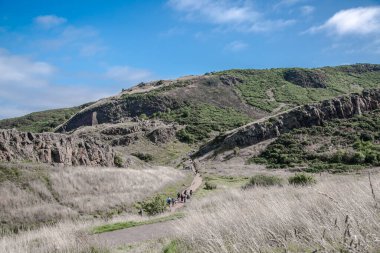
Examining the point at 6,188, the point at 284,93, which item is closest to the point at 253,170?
the point at 6,188

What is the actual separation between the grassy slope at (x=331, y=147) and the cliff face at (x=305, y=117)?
2025mm

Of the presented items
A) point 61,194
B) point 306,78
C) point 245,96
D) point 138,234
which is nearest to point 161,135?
point 245,96

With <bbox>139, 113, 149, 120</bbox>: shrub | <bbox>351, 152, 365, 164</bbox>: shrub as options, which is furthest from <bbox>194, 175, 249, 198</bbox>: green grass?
<bbox>139, 113, 149, 120</bbox>: shrub

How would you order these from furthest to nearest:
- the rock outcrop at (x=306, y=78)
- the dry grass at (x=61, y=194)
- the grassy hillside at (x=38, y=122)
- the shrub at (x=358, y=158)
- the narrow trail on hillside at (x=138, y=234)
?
the rock outcrop at (x=306, y=78), the grassy hillside at (x=38, y=122), the shrub at (x=358, y=158), the dry grass at (x=61, y=194), the narrow trail on hillside at (x=138, y=234)

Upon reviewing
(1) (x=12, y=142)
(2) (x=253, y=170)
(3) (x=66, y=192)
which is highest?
(1) (x=12, y=142)

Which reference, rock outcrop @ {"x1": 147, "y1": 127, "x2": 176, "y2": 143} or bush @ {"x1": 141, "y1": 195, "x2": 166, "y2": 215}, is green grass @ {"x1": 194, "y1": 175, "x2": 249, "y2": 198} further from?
rock outcrop @ {"x1": 147, "y1": 127, "x2": 176, "y2": 143}

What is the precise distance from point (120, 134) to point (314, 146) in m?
43.7

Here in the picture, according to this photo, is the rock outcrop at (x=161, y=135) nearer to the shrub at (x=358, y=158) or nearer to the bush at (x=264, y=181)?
the shrub at (x=358, y=158)

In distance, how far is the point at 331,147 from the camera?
49094 millimetres

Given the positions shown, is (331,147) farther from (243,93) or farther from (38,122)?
(38,122)

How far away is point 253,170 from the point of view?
4709 cm

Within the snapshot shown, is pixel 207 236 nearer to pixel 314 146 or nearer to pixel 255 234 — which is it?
pixel 255 234

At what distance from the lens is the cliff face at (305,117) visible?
5856 cm

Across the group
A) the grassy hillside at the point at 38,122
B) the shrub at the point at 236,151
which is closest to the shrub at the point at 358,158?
the shrub at the point at 236,151
